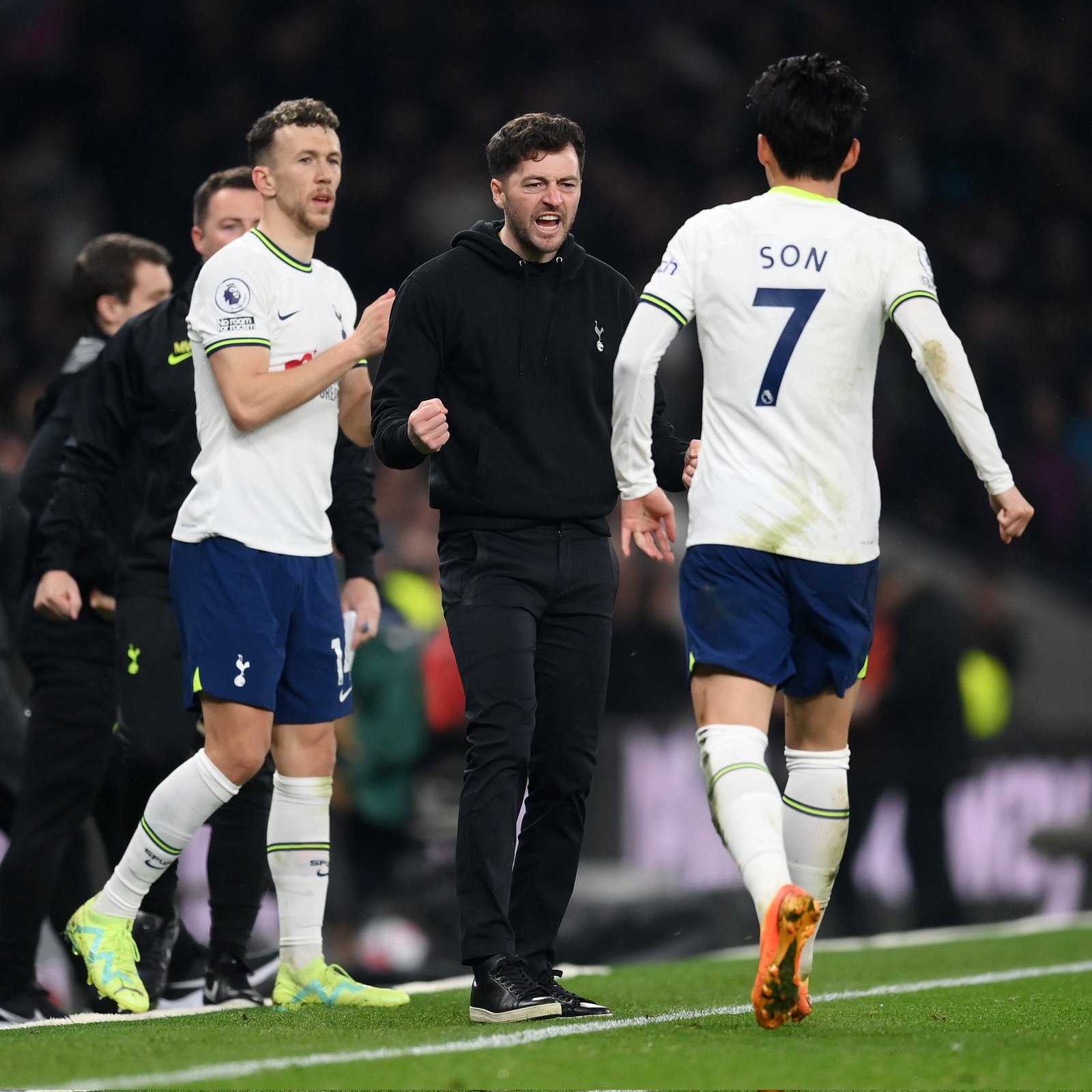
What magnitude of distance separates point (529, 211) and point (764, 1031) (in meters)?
1.90

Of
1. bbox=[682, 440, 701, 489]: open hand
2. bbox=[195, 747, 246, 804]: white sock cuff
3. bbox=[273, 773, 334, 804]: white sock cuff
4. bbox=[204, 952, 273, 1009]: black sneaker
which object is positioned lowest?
bbox=[204, 952, 273, 1009]: black sneaker

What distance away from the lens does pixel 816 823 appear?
414 centimetres

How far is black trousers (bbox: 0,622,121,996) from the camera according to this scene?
17.5 feet

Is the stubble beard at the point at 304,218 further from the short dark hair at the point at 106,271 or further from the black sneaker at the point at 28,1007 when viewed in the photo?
the black sneaker at the point at 28,1007

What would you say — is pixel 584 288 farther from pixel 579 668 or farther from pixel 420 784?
pixel 420 784

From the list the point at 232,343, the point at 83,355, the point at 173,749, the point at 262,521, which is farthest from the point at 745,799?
the point at 83,355

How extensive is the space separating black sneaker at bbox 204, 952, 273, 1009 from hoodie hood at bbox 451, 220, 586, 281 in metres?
2.05

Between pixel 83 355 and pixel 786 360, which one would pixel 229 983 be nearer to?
pixel 83 355

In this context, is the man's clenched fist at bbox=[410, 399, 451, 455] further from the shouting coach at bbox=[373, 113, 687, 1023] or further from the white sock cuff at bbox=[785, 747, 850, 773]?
the white sock cuff at bbox=[785, 747, 850, 773]

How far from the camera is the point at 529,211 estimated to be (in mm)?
4461

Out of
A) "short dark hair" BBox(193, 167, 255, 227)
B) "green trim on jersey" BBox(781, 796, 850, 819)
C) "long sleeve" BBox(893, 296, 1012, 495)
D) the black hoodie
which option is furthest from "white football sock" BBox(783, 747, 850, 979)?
"short dark hair" BBox(193, 167, 255, 227)

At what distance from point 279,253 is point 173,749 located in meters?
1.43

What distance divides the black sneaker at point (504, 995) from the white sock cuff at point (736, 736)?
708mm

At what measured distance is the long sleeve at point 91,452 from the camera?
529 centimetres
